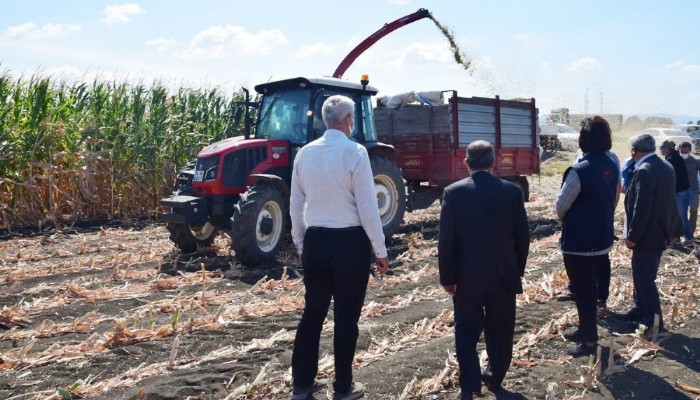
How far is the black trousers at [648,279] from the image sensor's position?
5.46 meters

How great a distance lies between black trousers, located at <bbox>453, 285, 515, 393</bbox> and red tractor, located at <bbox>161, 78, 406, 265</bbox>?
4.13m

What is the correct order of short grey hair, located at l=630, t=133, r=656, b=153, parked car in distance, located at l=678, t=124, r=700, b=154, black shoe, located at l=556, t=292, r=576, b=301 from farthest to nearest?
1. parked car in distance, located at l=678, t=124, r=700, b=154
2. black shoe, located at l=556, t=292, r=576, b=301
3. short grey hair, located at l=630, t=133, r=656, b=153

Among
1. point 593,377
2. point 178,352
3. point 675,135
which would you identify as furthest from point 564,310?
point 675,135

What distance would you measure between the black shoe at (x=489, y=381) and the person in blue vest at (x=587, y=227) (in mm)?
959

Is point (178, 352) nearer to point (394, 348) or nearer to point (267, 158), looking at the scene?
point (394, 348)

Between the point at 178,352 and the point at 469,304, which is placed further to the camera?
the point at 178,352

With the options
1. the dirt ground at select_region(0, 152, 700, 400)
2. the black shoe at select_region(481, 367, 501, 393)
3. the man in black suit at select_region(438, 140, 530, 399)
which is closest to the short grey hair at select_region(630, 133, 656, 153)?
the dirt ground at select_region(0, 152, 700, 400)

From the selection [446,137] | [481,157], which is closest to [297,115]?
[446,137]

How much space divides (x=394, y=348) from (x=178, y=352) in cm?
159

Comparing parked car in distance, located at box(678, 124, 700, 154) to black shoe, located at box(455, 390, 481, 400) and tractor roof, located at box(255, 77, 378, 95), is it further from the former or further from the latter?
black shoe, located at box(455, 390, 481, 400)

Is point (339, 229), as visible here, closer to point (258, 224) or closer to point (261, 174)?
point (258, 224)

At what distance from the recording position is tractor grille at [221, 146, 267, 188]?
27.7 ft

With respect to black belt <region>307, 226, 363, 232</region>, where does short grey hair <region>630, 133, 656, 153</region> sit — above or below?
above

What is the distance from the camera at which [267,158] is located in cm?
862
